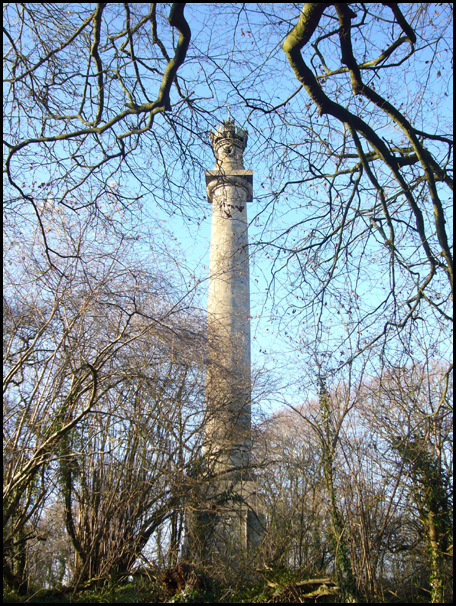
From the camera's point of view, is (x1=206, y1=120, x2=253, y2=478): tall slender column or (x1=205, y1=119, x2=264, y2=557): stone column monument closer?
(x1=205, y1=119, x2=264, y2=557): stone column monument

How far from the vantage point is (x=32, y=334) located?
23.4 ft

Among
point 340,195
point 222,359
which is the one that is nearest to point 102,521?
point 222,359

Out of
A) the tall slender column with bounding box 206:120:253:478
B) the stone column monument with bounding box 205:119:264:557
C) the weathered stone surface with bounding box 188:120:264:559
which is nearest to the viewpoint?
the weathered stone surface with bounding box 188:120:264:559

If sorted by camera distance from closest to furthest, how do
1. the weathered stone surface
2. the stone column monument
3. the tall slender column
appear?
1. the weathered stone surface
2. the stone column monument
3. the tall slender column

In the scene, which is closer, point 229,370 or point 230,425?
point 230,425

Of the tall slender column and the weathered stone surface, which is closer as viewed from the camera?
the weathered stone surface

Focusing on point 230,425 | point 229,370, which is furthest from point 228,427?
point 229,370

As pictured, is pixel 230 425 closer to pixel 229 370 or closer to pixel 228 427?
pixel 228 427

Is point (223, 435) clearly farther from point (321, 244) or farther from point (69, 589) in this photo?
point (321, 244)

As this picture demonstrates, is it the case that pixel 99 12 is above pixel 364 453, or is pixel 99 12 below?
above

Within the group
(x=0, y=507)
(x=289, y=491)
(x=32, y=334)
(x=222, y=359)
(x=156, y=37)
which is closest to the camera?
(x=156, y=37)

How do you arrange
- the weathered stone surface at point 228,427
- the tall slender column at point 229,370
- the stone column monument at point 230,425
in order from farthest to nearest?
the tall slender column at point 229,370, the stone column monument at point 230,425, the weathered stone surface at point 228,427

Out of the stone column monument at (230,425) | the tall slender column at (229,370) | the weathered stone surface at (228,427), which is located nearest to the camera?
the weathered stone surface at (228,427)

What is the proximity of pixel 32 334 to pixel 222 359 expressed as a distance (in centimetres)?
372
